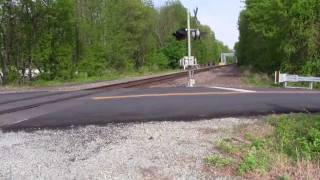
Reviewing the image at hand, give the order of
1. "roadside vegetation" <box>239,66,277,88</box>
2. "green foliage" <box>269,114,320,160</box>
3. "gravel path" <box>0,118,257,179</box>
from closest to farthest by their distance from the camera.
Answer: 1. "gravel path" <box>0,118,257,179</box>
2. "green foliage" <box>269,114,320,160</box>
3. "roadside vegetation" <box>239,66,277,88</box>

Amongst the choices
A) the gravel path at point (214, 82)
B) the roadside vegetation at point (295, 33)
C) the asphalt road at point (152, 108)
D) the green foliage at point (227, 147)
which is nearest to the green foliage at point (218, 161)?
the green foliage at point (227, 147)

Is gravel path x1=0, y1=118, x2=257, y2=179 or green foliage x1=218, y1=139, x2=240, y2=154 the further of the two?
green foliage x1=218, y1=139, x2=240, y2=154

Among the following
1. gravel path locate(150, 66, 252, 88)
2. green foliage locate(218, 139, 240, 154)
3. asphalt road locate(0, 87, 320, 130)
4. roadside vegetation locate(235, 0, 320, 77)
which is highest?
roadside vegetation locate(235, 0, 320, 77)

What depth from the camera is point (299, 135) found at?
7.78 m

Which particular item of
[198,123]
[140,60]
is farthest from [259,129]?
[140,60]

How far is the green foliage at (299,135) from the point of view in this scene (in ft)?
22.4

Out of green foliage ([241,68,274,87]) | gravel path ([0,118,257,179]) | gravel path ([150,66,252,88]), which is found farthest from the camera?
gravel path ([150,66,252,88])

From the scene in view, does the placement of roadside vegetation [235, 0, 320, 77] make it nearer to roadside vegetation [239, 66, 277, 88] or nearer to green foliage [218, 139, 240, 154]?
roadside vegetation [239, 66, 277, 88]

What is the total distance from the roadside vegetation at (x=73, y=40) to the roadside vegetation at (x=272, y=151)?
18.0m

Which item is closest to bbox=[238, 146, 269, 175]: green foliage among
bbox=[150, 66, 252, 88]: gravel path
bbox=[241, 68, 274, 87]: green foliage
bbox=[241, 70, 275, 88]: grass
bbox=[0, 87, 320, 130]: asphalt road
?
bbox=[0, 87, 320, 130]: asphalt road

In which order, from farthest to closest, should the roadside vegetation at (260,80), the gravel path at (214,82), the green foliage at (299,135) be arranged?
the gravel path at (214,82) → the roadside vegetation at (260,80) → the green foliage at (299,135)

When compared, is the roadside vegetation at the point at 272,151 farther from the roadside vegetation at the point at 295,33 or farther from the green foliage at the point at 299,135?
the roadside vegetation at the point at 295,33

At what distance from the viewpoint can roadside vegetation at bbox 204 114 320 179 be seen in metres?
6.04

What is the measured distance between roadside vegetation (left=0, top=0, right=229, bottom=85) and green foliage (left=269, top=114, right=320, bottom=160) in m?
17.3
